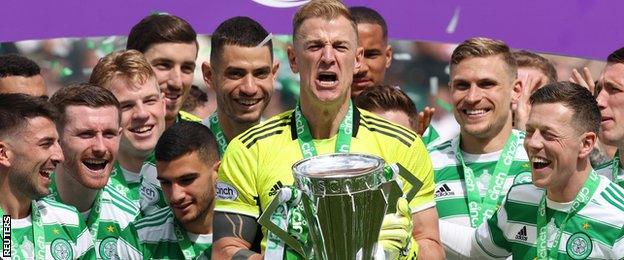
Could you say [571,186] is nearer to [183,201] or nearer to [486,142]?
[486,142]

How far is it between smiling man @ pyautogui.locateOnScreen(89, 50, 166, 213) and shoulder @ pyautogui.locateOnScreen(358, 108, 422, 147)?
183 centimetres

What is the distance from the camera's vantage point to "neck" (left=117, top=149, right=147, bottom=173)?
966 cm

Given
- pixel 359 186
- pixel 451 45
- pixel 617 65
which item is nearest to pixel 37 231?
pixel 359 186

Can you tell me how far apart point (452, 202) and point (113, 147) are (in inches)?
72.4

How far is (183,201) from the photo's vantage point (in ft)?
29.2

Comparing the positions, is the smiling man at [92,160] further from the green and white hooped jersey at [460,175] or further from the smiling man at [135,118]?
the green and white hooped jersey at [460,175]

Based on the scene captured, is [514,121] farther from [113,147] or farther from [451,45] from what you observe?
[113,147]

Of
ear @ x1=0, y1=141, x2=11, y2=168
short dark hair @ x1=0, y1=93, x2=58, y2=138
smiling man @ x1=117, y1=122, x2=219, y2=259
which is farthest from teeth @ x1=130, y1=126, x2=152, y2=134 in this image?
ear @ x1=0, y1=141, x2=11, y2=168

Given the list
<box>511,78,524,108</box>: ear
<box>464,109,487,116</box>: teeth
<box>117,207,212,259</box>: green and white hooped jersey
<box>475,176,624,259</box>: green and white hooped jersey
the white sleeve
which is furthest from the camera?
<box>511,78,524,108</box>: ear

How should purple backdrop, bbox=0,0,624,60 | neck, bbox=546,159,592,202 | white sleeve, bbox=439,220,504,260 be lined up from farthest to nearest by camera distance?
purple backdrop, bbox=0,0,624,60, white sleeve, bbox=439,220,504,260, neck, bbox=546,159,592,202

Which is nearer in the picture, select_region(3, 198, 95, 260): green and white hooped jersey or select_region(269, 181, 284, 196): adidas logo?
select_region(269, 181, 284, 196): adidas logo

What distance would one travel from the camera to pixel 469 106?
9.32 meters

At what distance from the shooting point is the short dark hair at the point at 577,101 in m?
8.33

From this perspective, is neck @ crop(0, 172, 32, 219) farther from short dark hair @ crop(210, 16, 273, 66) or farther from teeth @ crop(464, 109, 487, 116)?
teeth @ crop(464, 109, 487, 116)
